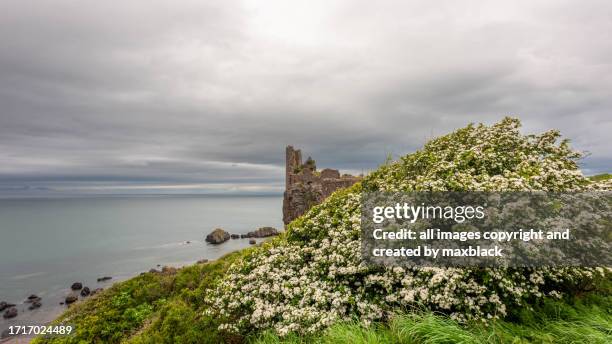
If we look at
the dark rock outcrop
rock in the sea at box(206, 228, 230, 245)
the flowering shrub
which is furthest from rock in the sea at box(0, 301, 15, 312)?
rock in the sea at box(206, 228, 230, 245)

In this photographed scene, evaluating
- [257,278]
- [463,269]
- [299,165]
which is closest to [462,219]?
[463,269]

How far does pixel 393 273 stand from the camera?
27.8 feet

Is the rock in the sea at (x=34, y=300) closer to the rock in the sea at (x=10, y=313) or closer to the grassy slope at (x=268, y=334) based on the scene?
the rock in the sea at (x=10, y=313)

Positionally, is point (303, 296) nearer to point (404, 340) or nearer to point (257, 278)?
point (257, 278)

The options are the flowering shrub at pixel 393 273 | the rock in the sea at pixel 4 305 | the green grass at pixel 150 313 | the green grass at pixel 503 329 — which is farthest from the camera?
the rock in the sea at pixel 4 305

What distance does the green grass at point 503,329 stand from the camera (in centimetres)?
628

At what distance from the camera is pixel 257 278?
413 inches

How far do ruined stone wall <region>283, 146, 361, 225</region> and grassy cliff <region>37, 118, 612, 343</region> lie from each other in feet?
59.8

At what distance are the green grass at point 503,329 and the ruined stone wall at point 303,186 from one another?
22528 mm

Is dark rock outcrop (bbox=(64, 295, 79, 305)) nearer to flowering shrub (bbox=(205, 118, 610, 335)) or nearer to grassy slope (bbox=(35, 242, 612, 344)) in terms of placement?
grassy slope (bbox=(35, 242, 612, 344))

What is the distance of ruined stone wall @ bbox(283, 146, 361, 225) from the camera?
3266 cm

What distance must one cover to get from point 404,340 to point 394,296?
5.47 ft

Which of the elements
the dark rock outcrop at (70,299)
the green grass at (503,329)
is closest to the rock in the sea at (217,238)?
the dark rock outcrop at (70,299)

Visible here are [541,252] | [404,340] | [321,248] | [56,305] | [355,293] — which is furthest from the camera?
[56,305]
